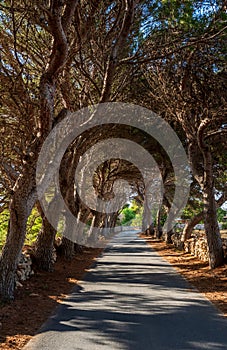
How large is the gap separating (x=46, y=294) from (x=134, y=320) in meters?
2.83

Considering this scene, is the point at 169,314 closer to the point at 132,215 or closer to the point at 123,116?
the point at 123,116

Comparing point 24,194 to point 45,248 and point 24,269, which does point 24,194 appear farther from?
point 45,248

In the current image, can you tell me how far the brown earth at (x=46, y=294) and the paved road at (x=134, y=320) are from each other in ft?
0.73

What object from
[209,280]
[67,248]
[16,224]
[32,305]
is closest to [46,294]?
[32,305]

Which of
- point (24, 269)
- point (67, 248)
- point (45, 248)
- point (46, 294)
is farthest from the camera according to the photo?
point (67, 248)

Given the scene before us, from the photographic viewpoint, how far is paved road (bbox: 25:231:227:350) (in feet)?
15.7

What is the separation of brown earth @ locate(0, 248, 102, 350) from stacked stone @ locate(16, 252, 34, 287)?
144 millimetres

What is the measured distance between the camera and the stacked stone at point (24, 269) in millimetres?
8945

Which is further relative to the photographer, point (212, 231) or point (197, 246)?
point (197, 246)

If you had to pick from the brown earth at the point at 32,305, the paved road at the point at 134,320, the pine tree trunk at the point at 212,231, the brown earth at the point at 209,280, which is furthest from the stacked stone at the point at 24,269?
the pine tree trunk at the point at 212,231

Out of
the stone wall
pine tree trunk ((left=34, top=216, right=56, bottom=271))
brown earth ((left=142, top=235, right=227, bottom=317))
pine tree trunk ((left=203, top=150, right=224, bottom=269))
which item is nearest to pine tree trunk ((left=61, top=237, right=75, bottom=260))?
pine tree trunk ((left=34, top=216, right=56, bottom=271))

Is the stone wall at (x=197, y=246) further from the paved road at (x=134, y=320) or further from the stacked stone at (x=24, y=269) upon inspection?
the stacked stone at (x=24, y=269)

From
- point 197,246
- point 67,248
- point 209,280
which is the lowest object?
point 209,280

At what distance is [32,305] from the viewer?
6973 millimetres
